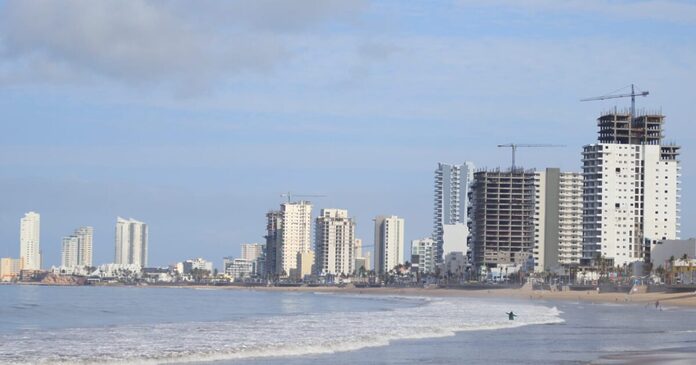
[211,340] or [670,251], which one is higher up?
[670,251]

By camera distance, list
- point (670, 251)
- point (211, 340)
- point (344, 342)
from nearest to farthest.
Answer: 1. point (344, 342)
2. point (211, 340)
3. point (670, 251)

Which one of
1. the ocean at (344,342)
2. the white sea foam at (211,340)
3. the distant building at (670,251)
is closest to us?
the ocean at (344,342)

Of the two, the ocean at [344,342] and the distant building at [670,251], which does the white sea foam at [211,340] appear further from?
the distant building at [670,251]

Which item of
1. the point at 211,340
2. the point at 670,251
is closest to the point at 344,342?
the point at 211,340

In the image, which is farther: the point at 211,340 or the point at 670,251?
the point at 670,251

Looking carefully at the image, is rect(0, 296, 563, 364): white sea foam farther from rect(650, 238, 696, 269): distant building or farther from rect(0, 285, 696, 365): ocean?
rect(650, 238, 696, 269): distant building

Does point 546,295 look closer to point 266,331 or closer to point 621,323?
point 621,323

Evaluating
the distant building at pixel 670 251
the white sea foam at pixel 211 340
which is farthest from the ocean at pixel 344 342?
the distant building at pixel 670 251

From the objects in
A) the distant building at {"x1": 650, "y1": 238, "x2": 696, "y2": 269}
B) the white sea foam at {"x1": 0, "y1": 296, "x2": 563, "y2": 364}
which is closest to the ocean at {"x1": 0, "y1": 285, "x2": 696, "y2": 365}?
the white sea foam at {"x1": 0, "y1": 296, "x2": 563, "y2": 364}

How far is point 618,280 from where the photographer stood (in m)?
181

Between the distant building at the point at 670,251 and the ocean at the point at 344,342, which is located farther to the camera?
the distant building at the point at 670,251

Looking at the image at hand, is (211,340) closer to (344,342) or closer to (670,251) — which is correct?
(344,342)

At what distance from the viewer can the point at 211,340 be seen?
44.4 metres

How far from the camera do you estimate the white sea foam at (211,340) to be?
36656mm
